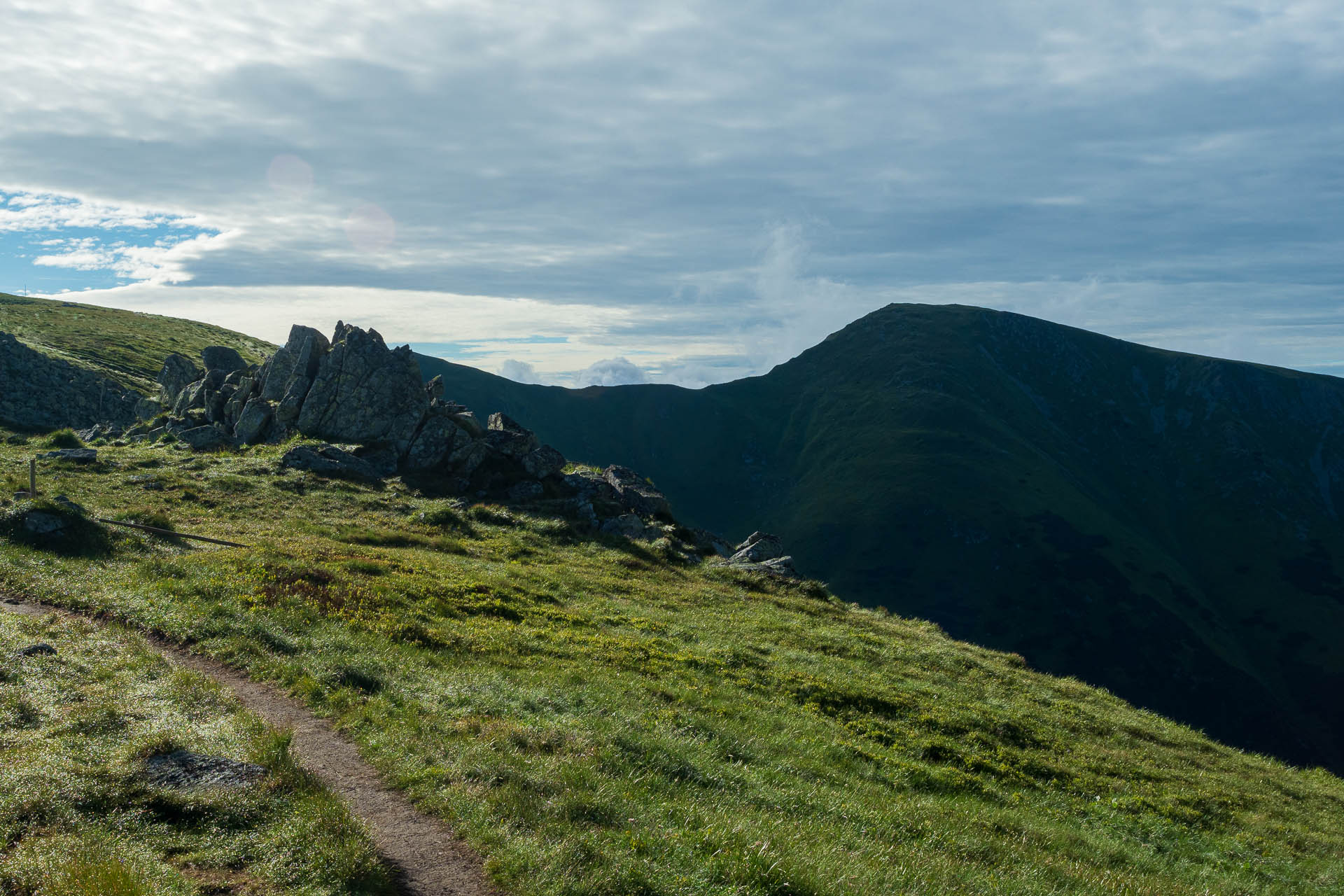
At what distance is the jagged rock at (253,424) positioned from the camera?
5441cm

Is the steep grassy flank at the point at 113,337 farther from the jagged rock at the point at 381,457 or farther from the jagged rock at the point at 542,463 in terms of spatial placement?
the jagged rock at the point at 542,463

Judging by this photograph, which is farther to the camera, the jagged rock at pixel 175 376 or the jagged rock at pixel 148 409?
the jagged rock at pixel 175 376

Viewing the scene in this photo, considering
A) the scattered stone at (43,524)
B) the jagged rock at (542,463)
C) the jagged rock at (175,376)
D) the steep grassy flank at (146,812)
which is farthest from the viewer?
the jagged rock at (175,376)

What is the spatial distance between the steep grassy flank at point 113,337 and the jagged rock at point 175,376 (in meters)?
13.8

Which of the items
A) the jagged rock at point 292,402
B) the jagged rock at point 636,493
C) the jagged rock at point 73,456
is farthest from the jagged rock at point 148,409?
the jagged rock at point 636,493

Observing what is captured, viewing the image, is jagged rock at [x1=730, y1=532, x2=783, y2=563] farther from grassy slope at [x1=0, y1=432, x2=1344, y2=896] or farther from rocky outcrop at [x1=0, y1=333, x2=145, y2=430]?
rocky outcrop at [x1=0, y1=333, x2=145, y2=430]

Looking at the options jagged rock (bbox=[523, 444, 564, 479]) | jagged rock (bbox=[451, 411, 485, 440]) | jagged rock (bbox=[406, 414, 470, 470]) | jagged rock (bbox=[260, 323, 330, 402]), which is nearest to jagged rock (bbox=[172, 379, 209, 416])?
jagged rock (bbox=[260, 323, 330, 402])

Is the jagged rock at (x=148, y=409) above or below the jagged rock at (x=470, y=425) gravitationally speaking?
below

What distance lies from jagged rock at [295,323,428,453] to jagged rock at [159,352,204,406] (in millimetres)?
25050

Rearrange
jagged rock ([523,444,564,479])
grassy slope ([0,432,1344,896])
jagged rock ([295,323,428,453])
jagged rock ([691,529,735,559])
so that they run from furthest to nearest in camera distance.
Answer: jagged rock ([295,323,428,453]) → jagged rock ([523,444,564,479]) → jagged rock ([691,529,735,559]) → grassy slope ([0,432,1344,896])

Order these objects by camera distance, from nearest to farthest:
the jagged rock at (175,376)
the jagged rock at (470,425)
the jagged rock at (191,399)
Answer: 1. the jagged rock at (470,425)
2. the jagged rock at (191,399)
3. the jagged rock at (175,376)

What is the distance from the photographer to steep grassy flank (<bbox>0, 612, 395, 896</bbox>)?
7.80 metres

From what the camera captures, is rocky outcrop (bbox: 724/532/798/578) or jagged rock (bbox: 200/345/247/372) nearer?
rocky outcrop (bbox: 724/532/798/578)

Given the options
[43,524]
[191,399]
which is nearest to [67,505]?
[43,524]
